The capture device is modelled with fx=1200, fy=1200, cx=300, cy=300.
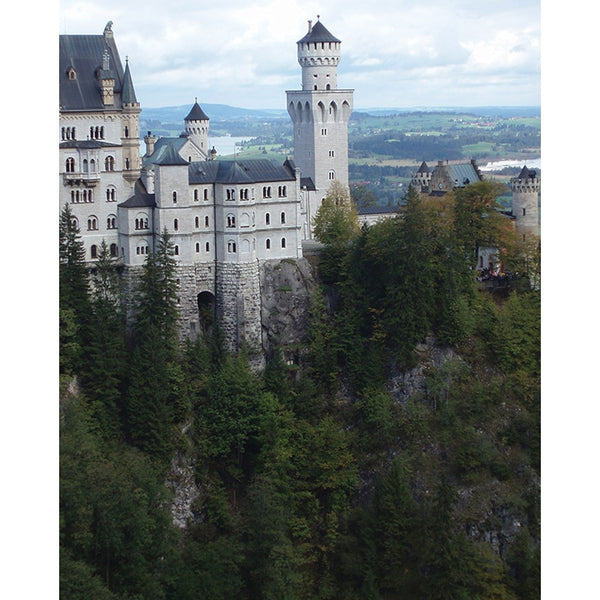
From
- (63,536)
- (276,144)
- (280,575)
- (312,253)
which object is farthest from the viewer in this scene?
(276,144)

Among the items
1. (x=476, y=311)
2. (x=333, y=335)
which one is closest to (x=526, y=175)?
(x=476, y=311)

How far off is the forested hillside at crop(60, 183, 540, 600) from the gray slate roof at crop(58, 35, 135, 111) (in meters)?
6.83

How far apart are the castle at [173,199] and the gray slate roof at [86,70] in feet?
0.16

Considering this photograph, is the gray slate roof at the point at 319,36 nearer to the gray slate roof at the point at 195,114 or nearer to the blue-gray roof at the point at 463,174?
the gray slate roof at the point at 195,114

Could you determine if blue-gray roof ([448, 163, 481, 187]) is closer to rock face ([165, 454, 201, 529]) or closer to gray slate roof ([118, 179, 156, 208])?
gray slate roof ([118, 179, 156, 208])

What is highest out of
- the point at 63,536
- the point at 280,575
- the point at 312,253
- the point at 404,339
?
the point at 312,253

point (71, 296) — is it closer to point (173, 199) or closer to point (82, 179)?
point (82, 179)

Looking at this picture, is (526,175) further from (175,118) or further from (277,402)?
(175,118)

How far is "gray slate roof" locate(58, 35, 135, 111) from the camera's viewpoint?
58625 mm

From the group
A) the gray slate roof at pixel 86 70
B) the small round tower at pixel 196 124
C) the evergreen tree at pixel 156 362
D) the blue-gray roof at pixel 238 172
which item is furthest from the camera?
the small round tower at pixel 196 124

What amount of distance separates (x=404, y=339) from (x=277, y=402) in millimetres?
6874

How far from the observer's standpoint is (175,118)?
77.3 m

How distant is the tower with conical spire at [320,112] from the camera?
68250 millimetres

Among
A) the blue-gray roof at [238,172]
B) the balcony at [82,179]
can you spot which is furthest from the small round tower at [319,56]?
the balcony at [82,179]
